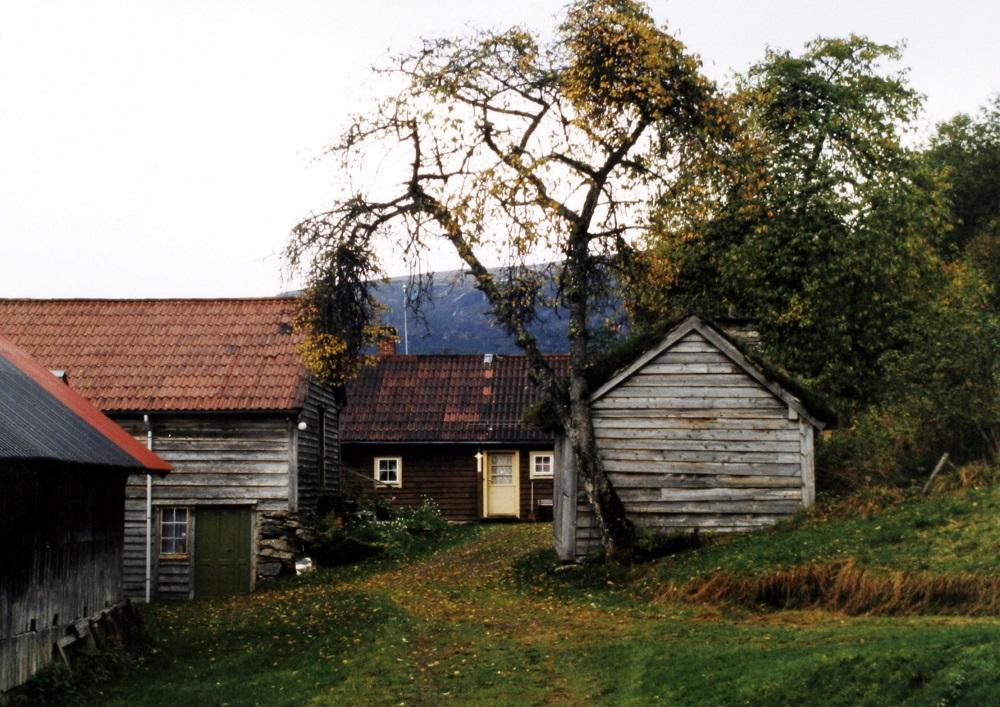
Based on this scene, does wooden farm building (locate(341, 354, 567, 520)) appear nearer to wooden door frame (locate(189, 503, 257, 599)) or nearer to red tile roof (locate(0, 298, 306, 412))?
red tile roof (locate(0, 298, 306, 412))

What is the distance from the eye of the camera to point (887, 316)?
3725cm

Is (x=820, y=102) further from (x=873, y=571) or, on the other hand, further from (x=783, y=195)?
(x=873, y=571)

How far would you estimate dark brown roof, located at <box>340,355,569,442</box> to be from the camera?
40125mm

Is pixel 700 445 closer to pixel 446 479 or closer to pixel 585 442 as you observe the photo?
pixel 585 442

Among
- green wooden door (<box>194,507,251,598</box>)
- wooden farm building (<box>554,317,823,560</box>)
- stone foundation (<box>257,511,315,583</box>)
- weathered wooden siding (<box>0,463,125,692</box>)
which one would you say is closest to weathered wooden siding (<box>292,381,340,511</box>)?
stone foundation (<box>257,511,315,583</box>)

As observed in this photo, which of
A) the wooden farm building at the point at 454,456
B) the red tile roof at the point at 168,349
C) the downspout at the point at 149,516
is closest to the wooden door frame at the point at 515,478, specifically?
the wooden farm building at the point at 454,456

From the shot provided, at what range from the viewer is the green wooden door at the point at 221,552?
27.3 m

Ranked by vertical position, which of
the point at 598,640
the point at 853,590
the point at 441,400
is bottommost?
the point at 598,640

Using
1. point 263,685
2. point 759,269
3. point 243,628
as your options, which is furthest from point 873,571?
point 759,269

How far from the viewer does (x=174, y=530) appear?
27.8 metres

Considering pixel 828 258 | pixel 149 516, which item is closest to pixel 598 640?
pixel 149 516

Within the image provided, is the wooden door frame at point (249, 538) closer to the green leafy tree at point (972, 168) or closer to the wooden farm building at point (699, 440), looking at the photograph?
the wooden farm building at point (699, 440)

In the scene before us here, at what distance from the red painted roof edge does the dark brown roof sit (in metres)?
19.8

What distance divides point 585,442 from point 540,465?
1714 cm
